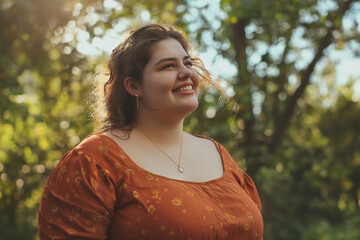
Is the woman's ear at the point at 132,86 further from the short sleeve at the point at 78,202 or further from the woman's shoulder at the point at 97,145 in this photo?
the short sleeve at the point at 78,202

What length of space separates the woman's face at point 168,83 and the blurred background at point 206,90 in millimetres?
1751

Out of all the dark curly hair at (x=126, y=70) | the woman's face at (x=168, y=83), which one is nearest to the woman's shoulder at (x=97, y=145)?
the dark curly hair at (x=126, y=70)

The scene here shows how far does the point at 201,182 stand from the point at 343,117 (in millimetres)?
7855

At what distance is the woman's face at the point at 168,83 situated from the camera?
5.73 feet

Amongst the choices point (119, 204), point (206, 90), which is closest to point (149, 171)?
point (119, 204)

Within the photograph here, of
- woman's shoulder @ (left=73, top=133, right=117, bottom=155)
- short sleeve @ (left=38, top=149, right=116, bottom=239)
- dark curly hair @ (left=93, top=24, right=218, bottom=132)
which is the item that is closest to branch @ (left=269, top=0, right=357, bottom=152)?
dark curly hair @ (left=93, top=24, right=218, bottom=132)

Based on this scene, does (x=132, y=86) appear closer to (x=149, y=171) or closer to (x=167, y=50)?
(x=167, y=50)

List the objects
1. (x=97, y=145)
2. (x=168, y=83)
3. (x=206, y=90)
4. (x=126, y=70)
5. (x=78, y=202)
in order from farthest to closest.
A: 1. (x=206, y=90)
2. (x=126, y=70)
3. (x=168, y=83)
4. (x=97, y=145)
5. (x=78, y=202)

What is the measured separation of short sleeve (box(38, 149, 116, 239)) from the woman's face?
0.40m

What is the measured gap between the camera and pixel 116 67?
1.90 meters

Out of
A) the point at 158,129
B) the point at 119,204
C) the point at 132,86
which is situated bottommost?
the point at 119,204

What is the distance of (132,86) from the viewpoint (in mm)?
1854

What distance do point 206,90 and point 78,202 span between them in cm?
250

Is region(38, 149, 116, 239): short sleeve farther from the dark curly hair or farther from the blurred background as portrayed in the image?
the blurred background
